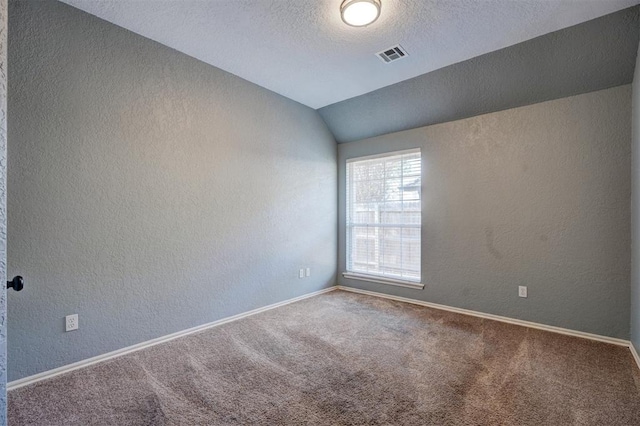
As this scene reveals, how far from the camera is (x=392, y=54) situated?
2.86m

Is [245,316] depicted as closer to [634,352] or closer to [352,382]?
[352,382]

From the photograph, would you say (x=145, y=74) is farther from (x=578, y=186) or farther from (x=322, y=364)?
(x=578, y=186)

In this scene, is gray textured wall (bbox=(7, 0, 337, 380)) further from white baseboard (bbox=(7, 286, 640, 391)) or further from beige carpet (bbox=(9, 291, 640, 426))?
beige carpet (bbox=(9, 291, 640, 426))

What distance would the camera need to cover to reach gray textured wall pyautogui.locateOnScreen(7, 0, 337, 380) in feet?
6.84

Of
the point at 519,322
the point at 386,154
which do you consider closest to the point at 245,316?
the point at 386,154

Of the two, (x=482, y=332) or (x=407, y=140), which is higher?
(x=407, y=140)

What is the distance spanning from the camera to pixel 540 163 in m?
3.06

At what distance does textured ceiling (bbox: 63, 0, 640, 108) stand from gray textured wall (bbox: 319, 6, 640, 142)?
0.14 m

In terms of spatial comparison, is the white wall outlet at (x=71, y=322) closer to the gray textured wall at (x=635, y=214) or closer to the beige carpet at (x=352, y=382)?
the beige carpet at (x=352, y=382)

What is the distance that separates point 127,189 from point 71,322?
1070 millimetres

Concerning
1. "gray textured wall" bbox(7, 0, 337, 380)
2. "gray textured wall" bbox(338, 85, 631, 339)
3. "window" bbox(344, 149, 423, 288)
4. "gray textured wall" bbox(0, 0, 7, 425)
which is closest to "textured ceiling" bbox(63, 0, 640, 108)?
"gray textured wall" bbox(7, 0, 337, 380)

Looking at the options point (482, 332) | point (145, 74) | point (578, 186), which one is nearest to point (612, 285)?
point (578, 186)

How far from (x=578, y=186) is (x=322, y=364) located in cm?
285

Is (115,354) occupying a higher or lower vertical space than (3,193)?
lower
